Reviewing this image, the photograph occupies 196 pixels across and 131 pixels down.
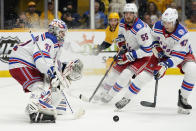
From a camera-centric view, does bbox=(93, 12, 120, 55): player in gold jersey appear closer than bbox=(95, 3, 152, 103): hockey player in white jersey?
No

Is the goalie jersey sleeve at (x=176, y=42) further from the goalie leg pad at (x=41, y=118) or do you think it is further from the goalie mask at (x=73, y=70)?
the goalie leg pad at (x=41, y=118)

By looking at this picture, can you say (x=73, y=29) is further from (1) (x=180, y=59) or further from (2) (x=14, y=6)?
(1) (x=180, y=59)

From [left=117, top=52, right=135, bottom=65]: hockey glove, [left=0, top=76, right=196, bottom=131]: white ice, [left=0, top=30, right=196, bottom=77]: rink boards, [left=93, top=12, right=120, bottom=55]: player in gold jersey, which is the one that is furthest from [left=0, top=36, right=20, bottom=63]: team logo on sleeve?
[left=117, top=52, right=135, bottom=65]: hockey glove

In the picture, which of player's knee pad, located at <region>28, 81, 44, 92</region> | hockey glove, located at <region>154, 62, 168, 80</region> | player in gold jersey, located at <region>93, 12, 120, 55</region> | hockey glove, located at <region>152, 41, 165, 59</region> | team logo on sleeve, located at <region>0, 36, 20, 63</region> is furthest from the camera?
team logo on sleeve, located at <region>0, 36, 20, 63</region>

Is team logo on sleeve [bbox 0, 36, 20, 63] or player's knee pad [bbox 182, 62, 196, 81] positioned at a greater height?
player's knee pad [bbox 182, 62, 196, 81]

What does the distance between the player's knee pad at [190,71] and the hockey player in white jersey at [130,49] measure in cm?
62

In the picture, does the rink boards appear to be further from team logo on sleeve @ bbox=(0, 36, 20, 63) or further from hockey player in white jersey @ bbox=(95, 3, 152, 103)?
hockey player in white jersey @ bbox=(95, 3, 152, 103)

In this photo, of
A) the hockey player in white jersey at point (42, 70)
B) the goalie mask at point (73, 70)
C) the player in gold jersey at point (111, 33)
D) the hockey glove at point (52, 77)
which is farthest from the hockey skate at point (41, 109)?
the player in gold jersey at point (111, 33)

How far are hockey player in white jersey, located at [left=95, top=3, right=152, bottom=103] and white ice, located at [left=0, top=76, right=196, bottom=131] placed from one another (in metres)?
0.26

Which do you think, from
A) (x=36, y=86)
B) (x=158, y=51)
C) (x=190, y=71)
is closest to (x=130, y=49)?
(x=158, y=51)

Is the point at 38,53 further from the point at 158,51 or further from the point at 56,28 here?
the point at 158,51

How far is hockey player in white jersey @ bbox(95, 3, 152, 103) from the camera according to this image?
5.24 m

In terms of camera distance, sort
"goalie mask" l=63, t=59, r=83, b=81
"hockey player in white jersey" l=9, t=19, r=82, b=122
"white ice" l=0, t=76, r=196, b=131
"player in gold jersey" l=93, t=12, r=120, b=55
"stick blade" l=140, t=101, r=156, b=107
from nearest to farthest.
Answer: "white ice" l=0, t=76, r=196, b=131 → "hockey player in white jersey" l=9, t=19, r=82, b=122 → "goalie mask" l=63, t=59, r=83, b=81 → "stick blade" l=140, t=101, r=156, b=107 → "player in gold jersey" l=93, t=12, r=120, b=55

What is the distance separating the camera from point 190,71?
4727mm
